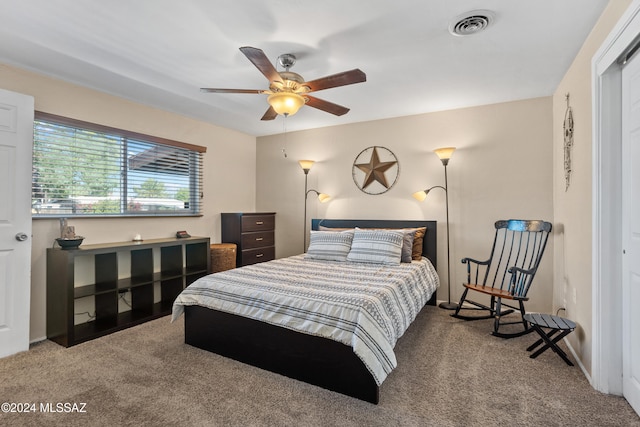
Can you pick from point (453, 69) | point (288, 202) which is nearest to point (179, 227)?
point (288, 202)

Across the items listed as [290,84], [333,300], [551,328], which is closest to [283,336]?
[333,300]

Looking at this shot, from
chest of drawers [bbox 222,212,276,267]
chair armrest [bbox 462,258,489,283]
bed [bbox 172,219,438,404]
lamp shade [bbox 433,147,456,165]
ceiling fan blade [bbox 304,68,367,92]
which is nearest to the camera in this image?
bed [bbox 172,219,438,404]

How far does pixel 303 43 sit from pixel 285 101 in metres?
0.45

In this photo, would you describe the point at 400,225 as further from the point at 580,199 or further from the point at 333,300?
the point at 333,300

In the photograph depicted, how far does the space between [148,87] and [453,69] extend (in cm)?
299

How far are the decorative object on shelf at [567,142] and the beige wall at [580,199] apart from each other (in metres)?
0.08

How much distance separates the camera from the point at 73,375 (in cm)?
229

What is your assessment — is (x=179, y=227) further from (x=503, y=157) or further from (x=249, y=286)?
(x=503, y=157)

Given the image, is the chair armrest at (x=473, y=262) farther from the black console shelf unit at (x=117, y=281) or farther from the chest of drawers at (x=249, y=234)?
the black console shelf unit at (x=117, y=281)

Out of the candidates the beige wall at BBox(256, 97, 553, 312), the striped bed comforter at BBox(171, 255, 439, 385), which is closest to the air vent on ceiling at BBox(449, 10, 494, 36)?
→ the beige wall at BBox(256, 97, 553, 312)

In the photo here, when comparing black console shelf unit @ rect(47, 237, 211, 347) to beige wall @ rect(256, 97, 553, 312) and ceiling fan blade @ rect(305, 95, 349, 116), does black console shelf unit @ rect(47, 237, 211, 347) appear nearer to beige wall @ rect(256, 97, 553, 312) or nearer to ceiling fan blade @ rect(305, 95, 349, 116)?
beige wall @ rect(256, 97, 553, 312)

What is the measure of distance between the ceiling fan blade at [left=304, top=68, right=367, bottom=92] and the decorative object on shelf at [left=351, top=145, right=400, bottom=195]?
2208 mm

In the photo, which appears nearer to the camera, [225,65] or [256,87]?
[225,65]

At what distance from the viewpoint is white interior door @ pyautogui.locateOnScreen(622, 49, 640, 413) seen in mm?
1807
